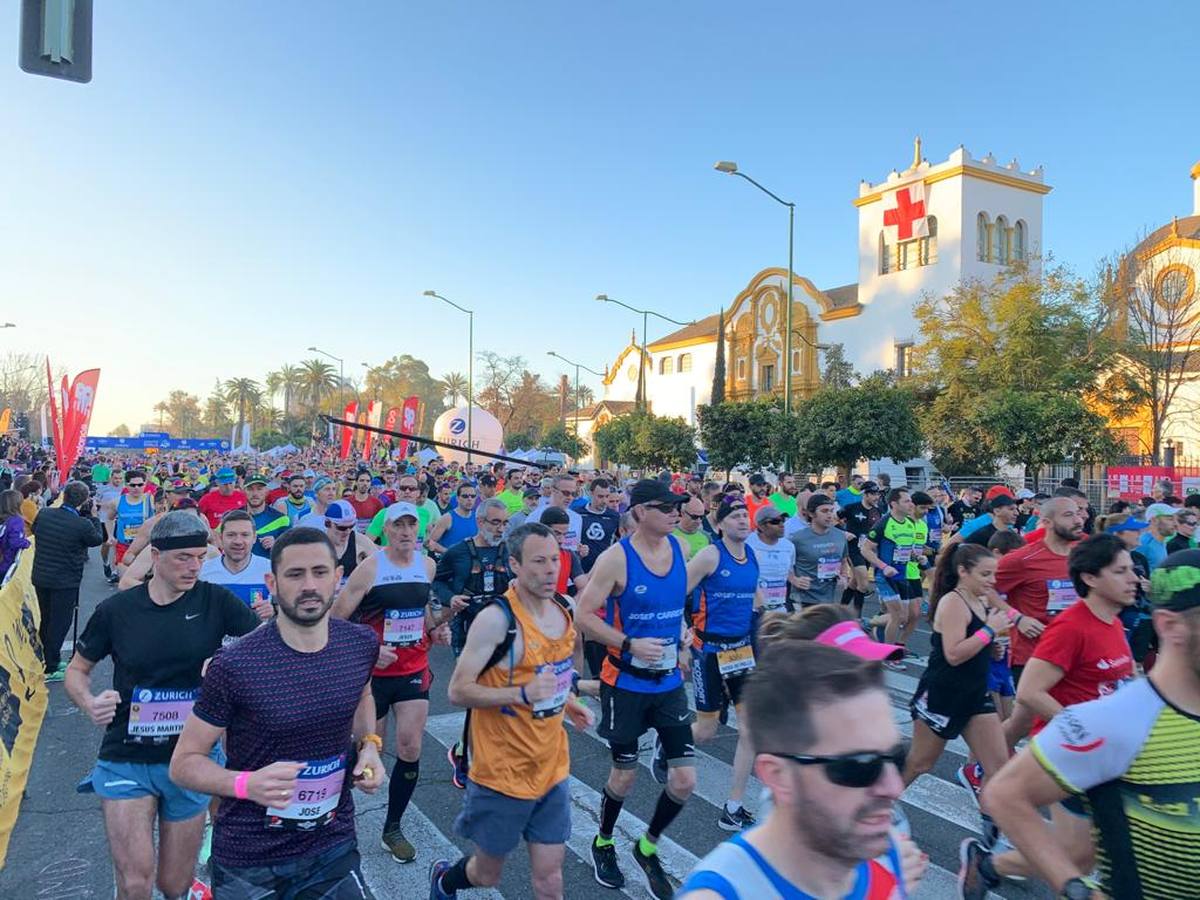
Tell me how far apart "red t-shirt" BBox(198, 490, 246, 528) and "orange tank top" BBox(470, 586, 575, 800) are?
8.28 m

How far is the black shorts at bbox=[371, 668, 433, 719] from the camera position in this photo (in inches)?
197

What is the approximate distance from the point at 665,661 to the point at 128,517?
36.5 ft

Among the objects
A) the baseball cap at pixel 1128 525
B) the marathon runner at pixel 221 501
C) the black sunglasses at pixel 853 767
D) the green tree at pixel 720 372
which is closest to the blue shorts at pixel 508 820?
the black sunglasses at pixel 853 767

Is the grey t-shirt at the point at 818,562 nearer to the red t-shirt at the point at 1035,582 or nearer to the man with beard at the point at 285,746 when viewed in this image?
the red t-shirt at the point at 1035,582

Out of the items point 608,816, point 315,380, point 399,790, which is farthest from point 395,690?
point 315,380

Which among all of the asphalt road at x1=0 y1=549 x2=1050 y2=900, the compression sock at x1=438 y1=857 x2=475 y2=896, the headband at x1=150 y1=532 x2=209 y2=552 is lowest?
the asphalt road at x1=0 y1=549 x2=1050 y2=900

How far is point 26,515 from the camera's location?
10102 millimetres

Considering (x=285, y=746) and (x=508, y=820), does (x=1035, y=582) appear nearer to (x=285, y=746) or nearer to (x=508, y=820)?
(x=508, y=820)

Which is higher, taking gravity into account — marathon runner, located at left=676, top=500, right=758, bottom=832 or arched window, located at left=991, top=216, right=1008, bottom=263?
arched window, located at left=991, top=216, right=1008, bottom=263

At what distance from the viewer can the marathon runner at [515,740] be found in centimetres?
357

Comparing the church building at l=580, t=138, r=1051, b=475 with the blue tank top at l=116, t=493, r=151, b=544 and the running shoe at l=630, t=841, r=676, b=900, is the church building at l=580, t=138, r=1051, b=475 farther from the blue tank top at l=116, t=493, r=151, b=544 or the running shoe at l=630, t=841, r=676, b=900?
the running shoe at l=630, t=841, r=676, b=900

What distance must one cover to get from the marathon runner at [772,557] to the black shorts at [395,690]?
10.0 feet

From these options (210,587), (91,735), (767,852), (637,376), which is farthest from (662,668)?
(637,376)

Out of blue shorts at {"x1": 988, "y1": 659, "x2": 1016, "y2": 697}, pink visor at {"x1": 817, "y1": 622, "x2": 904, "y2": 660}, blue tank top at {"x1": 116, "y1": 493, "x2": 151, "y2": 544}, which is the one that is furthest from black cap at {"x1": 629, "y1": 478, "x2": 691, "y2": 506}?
blue tank top at {"x1": 116, "y1": 493, "x2": 151, "y2": 544}
